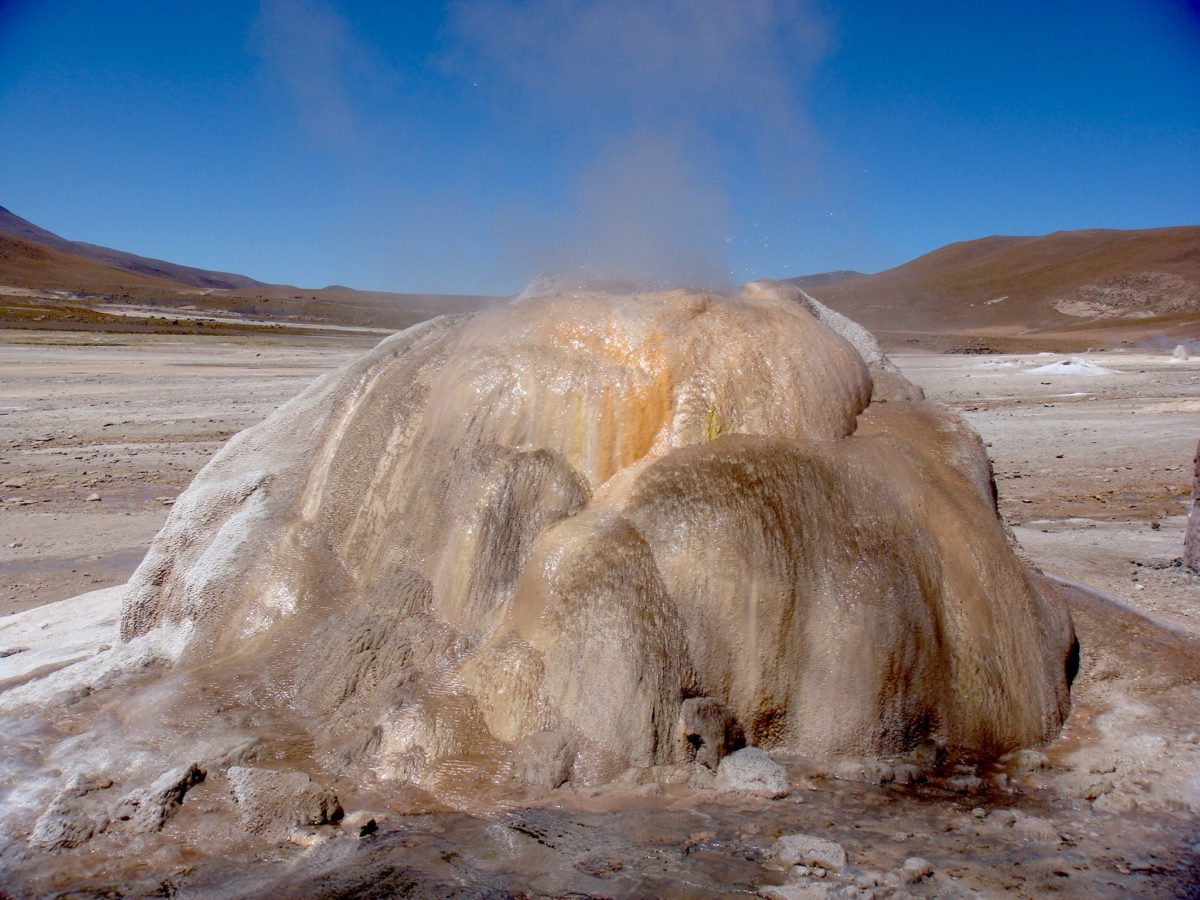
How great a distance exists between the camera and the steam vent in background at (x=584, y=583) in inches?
131

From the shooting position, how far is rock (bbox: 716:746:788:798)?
127 inches

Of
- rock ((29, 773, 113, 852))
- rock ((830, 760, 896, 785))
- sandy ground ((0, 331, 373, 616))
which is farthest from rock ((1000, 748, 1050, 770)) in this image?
sandy ground ((0, 331, 373, 616))

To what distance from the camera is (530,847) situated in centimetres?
293

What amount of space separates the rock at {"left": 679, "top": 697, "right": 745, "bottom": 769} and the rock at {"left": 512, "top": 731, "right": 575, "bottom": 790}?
354 mm

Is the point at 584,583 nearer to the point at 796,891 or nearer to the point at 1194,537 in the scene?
the point at 796,891

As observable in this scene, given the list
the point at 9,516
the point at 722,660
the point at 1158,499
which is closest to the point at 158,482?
the point at 9,516

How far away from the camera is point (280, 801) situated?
3066 millimetres

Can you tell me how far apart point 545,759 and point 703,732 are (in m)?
0.50

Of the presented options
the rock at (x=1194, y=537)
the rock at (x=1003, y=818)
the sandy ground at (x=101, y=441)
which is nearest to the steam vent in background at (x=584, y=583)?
the rock at (x=1003, y=818)

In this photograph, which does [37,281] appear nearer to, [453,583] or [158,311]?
[158,311]

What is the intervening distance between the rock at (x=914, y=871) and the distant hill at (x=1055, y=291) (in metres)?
43.8

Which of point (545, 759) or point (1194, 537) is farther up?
point (1194, 537)

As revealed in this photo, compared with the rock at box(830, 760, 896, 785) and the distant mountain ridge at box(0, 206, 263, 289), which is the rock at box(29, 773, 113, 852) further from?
the distant mountain ridge at box(0, 206, 263, 289)

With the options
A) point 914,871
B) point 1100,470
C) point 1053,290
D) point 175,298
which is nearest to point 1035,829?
point 914,871
